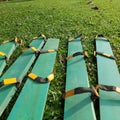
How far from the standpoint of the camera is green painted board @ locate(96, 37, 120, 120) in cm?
343

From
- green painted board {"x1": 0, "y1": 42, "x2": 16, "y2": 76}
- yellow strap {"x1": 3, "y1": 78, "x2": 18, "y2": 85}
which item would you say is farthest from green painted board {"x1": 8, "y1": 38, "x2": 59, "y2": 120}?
green painted board {"x1": 0, "y1": 42, "x2": 16, "y2": 76}

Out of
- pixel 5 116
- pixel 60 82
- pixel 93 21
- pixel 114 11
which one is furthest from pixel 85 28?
pixel 5 116

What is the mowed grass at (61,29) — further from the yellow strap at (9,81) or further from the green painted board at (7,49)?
the yellow strap at (9,81)

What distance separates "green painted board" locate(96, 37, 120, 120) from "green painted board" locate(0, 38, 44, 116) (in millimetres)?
1311

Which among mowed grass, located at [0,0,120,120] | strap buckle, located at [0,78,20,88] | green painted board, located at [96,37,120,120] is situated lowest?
mowed grass, located at [0,0,120,120]

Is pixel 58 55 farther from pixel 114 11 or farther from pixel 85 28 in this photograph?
pixel 114 11

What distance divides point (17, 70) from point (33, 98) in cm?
111

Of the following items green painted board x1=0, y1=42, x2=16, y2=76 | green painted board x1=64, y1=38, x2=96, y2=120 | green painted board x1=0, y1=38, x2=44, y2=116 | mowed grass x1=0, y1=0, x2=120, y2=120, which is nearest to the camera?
green painted board x1=64, y1=38, x2=96, y2=120

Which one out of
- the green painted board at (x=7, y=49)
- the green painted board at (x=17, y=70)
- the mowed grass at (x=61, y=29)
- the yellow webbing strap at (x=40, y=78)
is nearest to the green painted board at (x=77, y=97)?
the mowed grass at (x=61, y=29)

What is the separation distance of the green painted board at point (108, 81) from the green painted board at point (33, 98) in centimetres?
82

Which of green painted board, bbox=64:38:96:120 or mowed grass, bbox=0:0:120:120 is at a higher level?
green painted board, bbox=64:38:96:120

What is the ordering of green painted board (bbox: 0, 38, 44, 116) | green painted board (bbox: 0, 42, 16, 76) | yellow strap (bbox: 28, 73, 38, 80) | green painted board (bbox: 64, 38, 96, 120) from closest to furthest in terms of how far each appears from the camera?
1. green painted board (bbox: 64, 38, 96, 120)
2. green painted board (bbox: 0, 38, 44, 116)
3. yellow strap (bbox: 28, 73, 38, 80)
4. green painted board (bbox: 0, 42, 16, 76)

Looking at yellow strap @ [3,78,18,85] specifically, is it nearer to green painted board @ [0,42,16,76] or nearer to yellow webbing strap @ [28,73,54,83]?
yellow webbing strap @ [28,73,54,83]

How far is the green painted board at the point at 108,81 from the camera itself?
343cm
